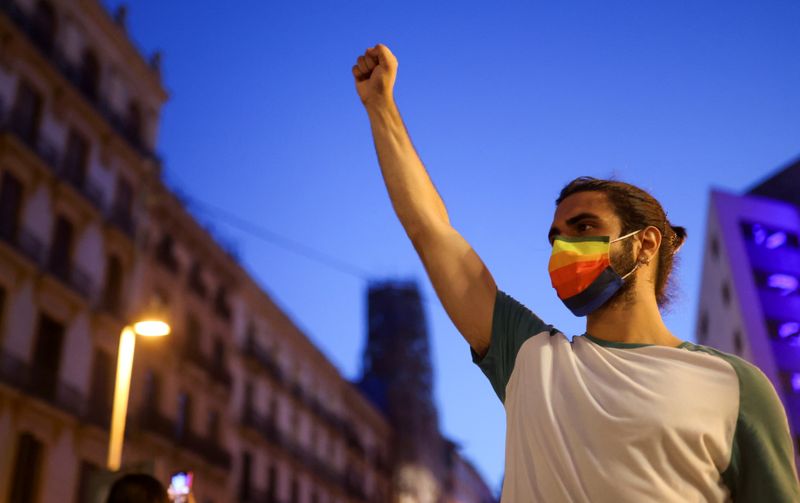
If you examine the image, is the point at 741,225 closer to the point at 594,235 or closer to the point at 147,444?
the point at 147,444

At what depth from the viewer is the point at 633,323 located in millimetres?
2135

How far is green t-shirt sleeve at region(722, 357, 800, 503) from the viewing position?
1803 mm

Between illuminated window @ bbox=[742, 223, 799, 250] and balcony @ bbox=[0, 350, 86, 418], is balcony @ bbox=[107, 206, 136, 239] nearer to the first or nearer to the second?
balcony @ bbox=[0, 350, 86, 418]

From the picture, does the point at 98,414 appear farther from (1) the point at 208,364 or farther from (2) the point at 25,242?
(1) the point at 208,364

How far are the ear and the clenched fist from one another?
0.78 m

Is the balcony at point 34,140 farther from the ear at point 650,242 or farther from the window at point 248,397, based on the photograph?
the ear at point 650,242

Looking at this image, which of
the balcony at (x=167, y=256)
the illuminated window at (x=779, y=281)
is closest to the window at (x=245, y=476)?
the balcony at (x=167, y=256)

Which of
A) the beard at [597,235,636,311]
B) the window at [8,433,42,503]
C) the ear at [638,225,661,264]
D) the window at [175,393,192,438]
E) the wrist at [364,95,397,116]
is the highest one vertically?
the window at [175,393,192,438]

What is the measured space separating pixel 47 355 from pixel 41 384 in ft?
3.64

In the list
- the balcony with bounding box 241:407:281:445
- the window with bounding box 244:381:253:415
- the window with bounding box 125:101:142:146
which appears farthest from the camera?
the window with bounding box 244:381:253:415

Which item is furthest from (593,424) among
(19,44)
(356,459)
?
(356,459)

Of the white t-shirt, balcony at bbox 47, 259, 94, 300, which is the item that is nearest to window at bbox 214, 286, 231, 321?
balcony at bbox 47, 259, 94, 300

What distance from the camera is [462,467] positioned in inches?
3415

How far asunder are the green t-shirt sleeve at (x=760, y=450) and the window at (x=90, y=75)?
28454 millimetres
